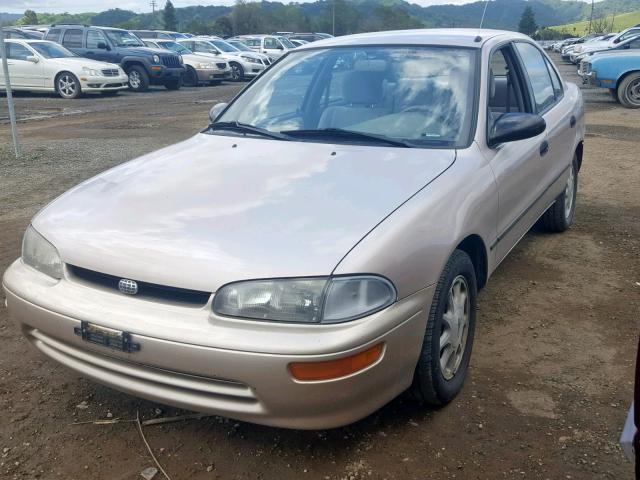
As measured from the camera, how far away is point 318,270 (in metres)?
2.26

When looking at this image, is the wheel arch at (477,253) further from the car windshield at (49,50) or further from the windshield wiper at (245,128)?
the car windshield at (49,50)

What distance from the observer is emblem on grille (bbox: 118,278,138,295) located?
241cm

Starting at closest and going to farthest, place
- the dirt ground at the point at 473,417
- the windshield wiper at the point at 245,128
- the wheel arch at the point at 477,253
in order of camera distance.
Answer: the dirt ground at the point at 473,417 → the wheel arch at the point at 477,253 → the windshield wiper at the point at 245,128

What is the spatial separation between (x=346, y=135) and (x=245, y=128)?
0.64m

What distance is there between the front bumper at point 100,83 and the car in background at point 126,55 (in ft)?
6.37

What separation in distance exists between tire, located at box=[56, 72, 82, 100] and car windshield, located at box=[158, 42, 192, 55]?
22.0 ft

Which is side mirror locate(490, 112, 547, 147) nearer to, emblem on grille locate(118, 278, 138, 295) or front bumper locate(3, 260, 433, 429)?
front bumper locate(3, 260, 433, 429)

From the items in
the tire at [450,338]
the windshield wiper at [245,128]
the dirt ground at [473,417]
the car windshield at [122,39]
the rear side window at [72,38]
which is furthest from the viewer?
the car windshield at [122,39]

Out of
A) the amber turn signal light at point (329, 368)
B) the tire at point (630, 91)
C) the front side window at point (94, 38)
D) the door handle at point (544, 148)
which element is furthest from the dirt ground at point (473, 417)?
the front side window at point (94, 38)

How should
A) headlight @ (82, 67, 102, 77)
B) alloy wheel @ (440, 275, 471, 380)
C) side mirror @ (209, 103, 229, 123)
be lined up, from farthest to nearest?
1. headlight @ (82, 67, 102, 77)
2. side mirror @ (209, 103, 229, 123)
3. alloy wheel @ (440, 275, 471, 380)

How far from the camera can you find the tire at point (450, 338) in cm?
263

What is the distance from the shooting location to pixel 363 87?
3686 mm

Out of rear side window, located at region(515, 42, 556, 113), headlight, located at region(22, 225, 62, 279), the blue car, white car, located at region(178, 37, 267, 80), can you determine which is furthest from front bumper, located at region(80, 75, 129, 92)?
headlight, located at region(22, 225, 62, 279)

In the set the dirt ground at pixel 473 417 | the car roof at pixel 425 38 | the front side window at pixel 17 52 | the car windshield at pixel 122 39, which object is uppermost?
the car roof at pixel 425 38
